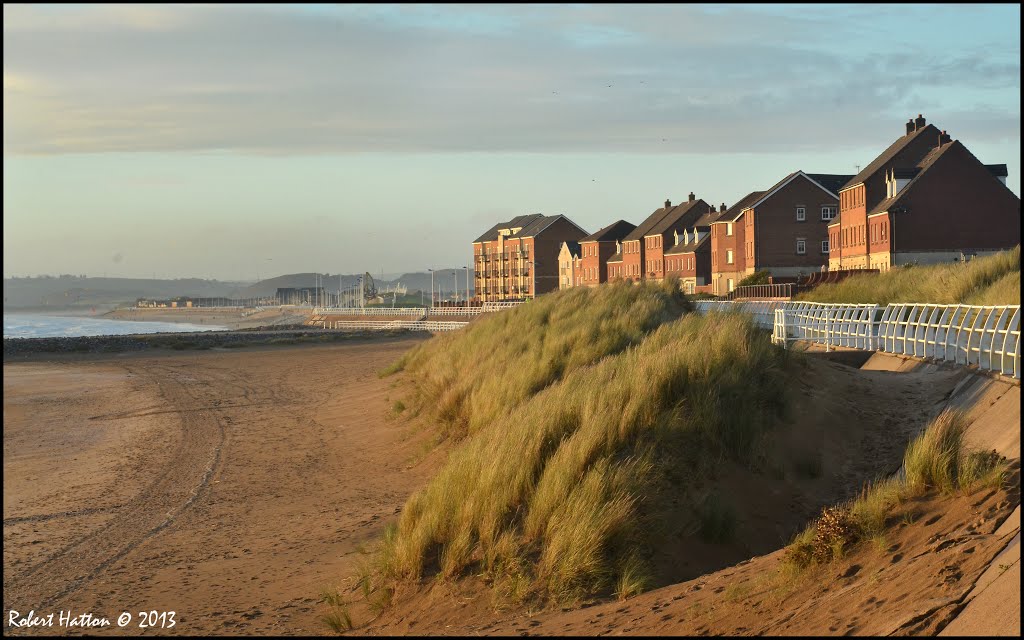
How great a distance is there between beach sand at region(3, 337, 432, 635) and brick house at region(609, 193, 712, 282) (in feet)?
228

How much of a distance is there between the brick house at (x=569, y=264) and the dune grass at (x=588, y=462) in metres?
97.0

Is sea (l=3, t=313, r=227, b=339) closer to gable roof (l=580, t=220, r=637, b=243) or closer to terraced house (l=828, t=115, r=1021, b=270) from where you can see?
gable roof (l=580, t=220, r=637, b=243)

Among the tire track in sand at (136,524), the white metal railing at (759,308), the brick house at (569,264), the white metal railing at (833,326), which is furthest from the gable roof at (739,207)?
the tire track in sand at (136,524)

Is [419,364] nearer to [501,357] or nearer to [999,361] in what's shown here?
[501,357]

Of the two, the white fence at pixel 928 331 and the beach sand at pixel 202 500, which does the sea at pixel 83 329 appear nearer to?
the beach sand at pixel 202 500

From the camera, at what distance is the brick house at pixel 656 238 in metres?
93.6

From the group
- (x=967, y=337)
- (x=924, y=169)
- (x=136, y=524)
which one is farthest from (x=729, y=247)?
(x=136, y=524)

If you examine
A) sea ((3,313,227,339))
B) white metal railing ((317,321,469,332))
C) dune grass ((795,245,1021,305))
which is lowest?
sea ((3,313,227,339))

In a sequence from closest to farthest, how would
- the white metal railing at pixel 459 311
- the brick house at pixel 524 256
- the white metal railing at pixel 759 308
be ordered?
the white metal railing at pixel 759 308
the white metal railing at pixel 459 311
the brick house at pixel 524 256

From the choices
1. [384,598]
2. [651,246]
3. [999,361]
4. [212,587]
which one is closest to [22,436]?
[212,587]

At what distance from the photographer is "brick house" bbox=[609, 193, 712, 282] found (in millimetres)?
93625

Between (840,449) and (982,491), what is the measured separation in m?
4.64

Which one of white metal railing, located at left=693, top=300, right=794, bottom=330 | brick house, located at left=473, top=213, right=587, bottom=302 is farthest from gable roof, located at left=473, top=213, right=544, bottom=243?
white metal railing, located at left=693, top=300, right=794, bottom=330

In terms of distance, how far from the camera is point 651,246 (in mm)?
95938
